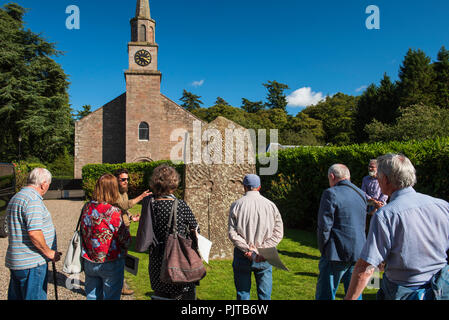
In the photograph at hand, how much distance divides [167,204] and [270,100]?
A: 78547mm

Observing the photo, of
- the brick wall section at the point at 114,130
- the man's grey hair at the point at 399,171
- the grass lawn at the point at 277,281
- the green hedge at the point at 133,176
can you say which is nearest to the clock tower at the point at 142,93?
the brick wall section at the point at 114,130

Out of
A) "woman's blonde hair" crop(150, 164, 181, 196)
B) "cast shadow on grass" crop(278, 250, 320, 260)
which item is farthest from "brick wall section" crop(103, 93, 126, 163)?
"woman's blonde hair" crop(150, 164, 181, 196)

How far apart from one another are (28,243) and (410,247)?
3.44 meters

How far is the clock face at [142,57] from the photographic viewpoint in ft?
88.0

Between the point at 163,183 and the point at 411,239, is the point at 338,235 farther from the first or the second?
the point at 163,183

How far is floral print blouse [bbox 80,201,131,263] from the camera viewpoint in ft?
9.76

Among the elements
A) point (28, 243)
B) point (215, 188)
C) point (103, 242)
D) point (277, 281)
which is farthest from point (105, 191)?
point (277, 281)

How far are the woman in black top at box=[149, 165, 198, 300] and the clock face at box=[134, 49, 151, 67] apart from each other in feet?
86.8

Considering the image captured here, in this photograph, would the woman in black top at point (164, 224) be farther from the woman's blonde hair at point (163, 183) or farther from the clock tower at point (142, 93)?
the clock tower at point (142, 93)

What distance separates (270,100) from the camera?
7856 cm

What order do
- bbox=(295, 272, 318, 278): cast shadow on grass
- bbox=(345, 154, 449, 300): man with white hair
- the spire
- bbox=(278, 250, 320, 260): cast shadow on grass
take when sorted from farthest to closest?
1. the spire
2. bbox=(278, 250, 320, 260): cast shadow on grass
3. bbox=(295, 272, 318, 278): cast shadow on grass
4. bbox=(345, 154, 449, 300): man with white hair

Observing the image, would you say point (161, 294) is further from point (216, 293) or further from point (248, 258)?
point (216, 293)

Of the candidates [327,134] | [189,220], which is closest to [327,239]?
[189,220]

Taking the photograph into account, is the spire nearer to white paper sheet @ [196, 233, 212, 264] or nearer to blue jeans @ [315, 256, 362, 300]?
white paper sheet @ [196, 233, 212, 264]
